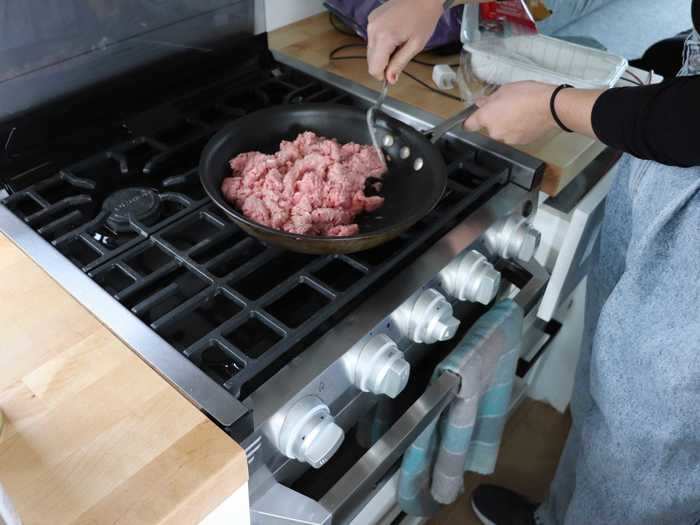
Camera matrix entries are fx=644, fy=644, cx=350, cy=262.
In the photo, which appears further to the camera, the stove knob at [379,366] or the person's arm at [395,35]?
the person's arm at [395,35]

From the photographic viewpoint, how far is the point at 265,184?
2.75 ft

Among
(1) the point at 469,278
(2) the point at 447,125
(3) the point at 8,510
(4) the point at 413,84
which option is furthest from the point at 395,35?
(3) the point at 8,510

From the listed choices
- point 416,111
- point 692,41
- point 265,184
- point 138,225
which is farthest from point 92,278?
point 692,41

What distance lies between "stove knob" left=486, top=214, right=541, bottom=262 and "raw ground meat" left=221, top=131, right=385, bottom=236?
170 millimetres

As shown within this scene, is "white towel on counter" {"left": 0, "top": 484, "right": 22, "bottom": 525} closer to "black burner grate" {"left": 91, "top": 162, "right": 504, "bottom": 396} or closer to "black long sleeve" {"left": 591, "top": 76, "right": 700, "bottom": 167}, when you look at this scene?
"black burner grate" {"left": 91, "top": 162, "right": 504, "bottom": 396}

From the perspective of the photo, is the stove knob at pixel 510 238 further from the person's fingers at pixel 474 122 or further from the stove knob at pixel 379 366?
the stove knob at pixel 379 366

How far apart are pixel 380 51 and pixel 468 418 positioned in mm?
543

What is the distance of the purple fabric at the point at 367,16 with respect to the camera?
3.90 feet

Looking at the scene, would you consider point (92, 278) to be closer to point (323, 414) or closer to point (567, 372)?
point (323, 414)

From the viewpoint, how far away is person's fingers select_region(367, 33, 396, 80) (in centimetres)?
91

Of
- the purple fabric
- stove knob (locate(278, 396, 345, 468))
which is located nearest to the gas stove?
stove knob (locate(278, 396, 345, 468))

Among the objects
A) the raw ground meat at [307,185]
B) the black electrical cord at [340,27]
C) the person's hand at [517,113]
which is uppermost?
the person's hand at [517,113]

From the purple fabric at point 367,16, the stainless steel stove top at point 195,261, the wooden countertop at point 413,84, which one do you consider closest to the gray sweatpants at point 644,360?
the wooden countertop at point 413,84

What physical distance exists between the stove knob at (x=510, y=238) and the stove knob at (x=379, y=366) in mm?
265
